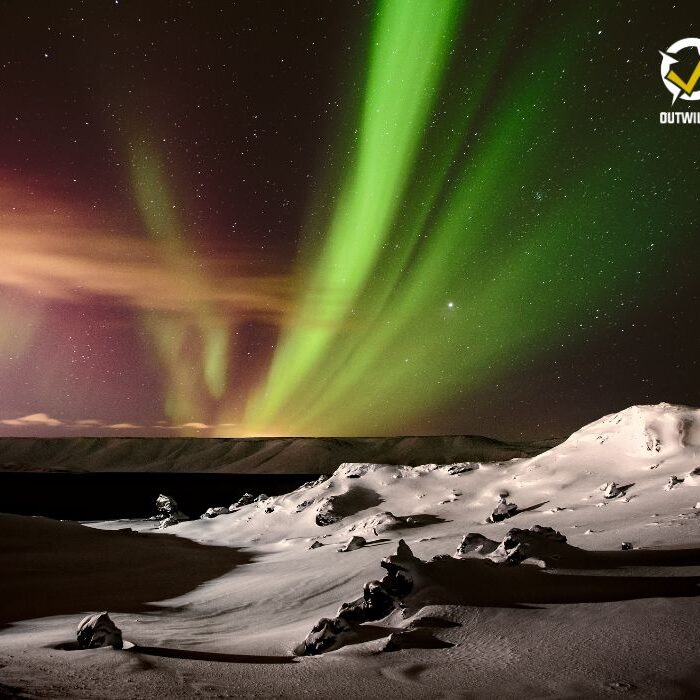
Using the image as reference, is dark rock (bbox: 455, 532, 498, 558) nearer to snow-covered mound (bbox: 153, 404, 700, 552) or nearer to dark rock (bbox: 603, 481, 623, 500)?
snow-covered mound (bbox: 153, 404, 700, 552)

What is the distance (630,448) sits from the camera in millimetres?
18797

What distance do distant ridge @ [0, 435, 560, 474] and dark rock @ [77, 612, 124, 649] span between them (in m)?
119

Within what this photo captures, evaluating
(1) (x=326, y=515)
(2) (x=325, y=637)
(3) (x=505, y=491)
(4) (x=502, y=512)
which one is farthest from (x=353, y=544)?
(2) (x=325, y=637)

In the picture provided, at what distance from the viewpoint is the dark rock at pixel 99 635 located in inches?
233

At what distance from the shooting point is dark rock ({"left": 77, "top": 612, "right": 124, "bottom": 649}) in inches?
233

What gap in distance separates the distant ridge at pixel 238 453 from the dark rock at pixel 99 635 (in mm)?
118602

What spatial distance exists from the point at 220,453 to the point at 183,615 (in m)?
141

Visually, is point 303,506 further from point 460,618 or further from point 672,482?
point 460,618

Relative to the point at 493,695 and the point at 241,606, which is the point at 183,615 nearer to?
the point at 241,606

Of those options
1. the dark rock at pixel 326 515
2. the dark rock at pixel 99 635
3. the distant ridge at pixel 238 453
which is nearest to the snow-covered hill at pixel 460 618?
the dark rock at pixel 99 635

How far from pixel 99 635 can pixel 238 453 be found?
142m

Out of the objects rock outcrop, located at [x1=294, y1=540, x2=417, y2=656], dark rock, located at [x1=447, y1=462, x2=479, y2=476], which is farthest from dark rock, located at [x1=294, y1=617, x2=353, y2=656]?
dark rock, located at [x1=447, y1=462, x2=479, y2=476]

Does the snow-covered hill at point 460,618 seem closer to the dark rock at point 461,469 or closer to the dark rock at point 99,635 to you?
the dark rock at point 99,635

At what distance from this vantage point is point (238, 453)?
145375 millimetres
